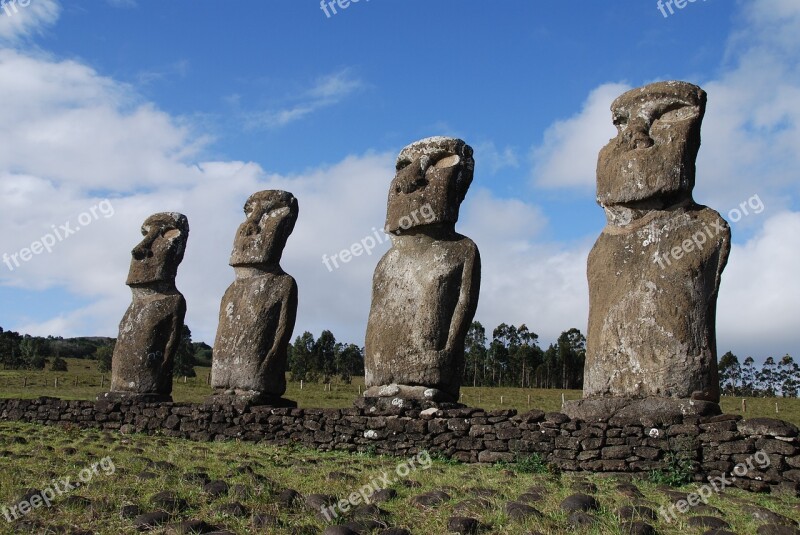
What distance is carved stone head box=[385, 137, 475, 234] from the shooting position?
414 inches

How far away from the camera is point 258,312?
12.5 m

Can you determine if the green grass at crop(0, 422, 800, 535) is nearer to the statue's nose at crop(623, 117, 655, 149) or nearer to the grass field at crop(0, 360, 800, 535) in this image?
the grass field at crop(0, 360, 800, 535)

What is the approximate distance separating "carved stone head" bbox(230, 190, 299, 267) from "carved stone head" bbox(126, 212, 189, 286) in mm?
1965

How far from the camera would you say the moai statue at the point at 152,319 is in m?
13.9

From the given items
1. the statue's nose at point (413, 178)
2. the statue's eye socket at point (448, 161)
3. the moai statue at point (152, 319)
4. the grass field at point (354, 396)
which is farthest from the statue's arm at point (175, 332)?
the grass field at point (354, 396)

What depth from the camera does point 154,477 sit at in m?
7.04

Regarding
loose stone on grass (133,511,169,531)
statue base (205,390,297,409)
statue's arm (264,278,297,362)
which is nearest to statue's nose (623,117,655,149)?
statue's arm (264,278,297,362)

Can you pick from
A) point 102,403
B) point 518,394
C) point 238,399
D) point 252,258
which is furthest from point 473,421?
point 518,394

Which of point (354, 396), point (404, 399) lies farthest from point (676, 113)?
point (354, 396)

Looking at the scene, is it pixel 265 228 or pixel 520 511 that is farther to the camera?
pixel 265 228

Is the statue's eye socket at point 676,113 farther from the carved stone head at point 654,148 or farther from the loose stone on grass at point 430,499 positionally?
the loose stone on grass at point 430,499

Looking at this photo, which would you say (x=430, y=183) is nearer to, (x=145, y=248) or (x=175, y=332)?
(x=175, y=332)

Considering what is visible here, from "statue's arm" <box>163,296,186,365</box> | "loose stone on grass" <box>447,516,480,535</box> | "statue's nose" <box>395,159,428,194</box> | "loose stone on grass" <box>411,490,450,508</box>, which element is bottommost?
"loose stone on grass" <box>447,516,480,535</box>

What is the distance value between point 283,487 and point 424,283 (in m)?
4.30
